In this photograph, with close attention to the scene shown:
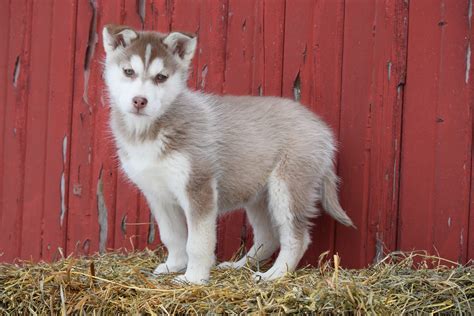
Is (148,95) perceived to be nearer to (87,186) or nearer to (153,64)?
(153,64)

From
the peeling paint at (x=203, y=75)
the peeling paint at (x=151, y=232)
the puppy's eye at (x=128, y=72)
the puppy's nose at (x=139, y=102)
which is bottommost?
the peeling paint at (x=151, y=232)

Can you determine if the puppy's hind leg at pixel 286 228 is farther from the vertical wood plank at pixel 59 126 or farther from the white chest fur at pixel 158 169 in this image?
the vertical wood plank at pixel 59 126

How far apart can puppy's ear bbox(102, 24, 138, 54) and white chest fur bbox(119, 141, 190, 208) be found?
62 centimetres

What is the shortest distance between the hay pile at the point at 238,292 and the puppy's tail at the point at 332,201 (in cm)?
45

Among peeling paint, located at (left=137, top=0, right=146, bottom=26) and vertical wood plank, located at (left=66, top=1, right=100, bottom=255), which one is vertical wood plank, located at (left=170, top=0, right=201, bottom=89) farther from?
vertical wood plank, located at (left=66, top=1, right=100, bottom=255)

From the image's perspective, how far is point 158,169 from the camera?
4.29m

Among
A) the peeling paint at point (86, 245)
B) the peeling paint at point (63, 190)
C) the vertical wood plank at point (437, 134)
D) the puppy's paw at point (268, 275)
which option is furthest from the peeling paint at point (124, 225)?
the vertical wood plank at point (437, 134)

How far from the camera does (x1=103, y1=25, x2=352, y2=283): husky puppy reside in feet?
14.0

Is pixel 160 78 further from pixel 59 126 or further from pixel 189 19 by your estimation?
pixel 59 126

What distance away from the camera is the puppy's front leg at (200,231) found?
4.23 metres

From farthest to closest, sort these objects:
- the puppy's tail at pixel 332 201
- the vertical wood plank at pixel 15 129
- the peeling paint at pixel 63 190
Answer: the vertical wood plank at pixel 15 129
the peeling paint at pixel 63 190
the puppy's tail at pixel 332 201

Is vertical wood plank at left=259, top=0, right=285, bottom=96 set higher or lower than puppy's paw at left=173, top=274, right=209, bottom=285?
higher

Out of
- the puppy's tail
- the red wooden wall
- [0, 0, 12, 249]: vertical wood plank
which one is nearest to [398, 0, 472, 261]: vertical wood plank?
the red wooden wall

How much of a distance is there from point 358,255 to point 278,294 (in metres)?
1.40
